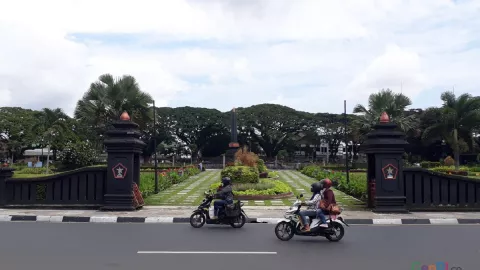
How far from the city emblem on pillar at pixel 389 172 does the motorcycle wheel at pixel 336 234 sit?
4888 millimetres

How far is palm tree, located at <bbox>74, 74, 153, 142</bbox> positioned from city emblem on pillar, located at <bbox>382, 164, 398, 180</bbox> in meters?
18.8

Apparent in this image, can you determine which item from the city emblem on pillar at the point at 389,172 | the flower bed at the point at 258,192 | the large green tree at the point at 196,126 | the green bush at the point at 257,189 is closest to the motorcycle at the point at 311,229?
the city emblem on pillar at the point at 389,172

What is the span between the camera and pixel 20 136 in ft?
A: 185

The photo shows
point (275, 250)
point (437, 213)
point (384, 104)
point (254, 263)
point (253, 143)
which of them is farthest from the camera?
point (253, 143)

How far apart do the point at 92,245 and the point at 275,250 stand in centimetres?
340

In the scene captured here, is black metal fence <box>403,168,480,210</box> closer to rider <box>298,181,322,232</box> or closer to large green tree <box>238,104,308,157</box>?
rider <box>298,181,322,232</box>

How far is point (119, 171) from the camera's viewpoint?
13750 mm

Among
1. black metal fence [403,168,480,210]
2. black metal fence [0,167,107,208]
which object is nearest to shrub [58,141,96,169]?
black metal fence [0,167,107,208]

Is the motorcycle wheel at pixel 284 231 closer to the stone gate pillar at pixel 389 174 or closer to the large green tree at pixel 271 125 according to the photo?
the stone gate pillar at pixel 389 174

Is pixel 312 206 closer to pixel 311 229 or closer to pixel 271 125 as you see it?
pixel 311 229

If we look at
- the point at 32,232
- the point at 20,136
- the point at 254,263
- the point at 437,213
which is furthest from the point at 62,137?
the point at 254,263

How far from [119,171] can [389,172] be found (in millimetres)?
8111

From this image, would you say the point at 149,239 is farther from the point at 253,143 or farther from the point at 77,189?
the point at 253,143

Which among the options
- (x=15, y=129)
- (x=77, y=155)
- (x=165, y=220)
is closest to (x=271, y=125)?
(x=15, y=129)
